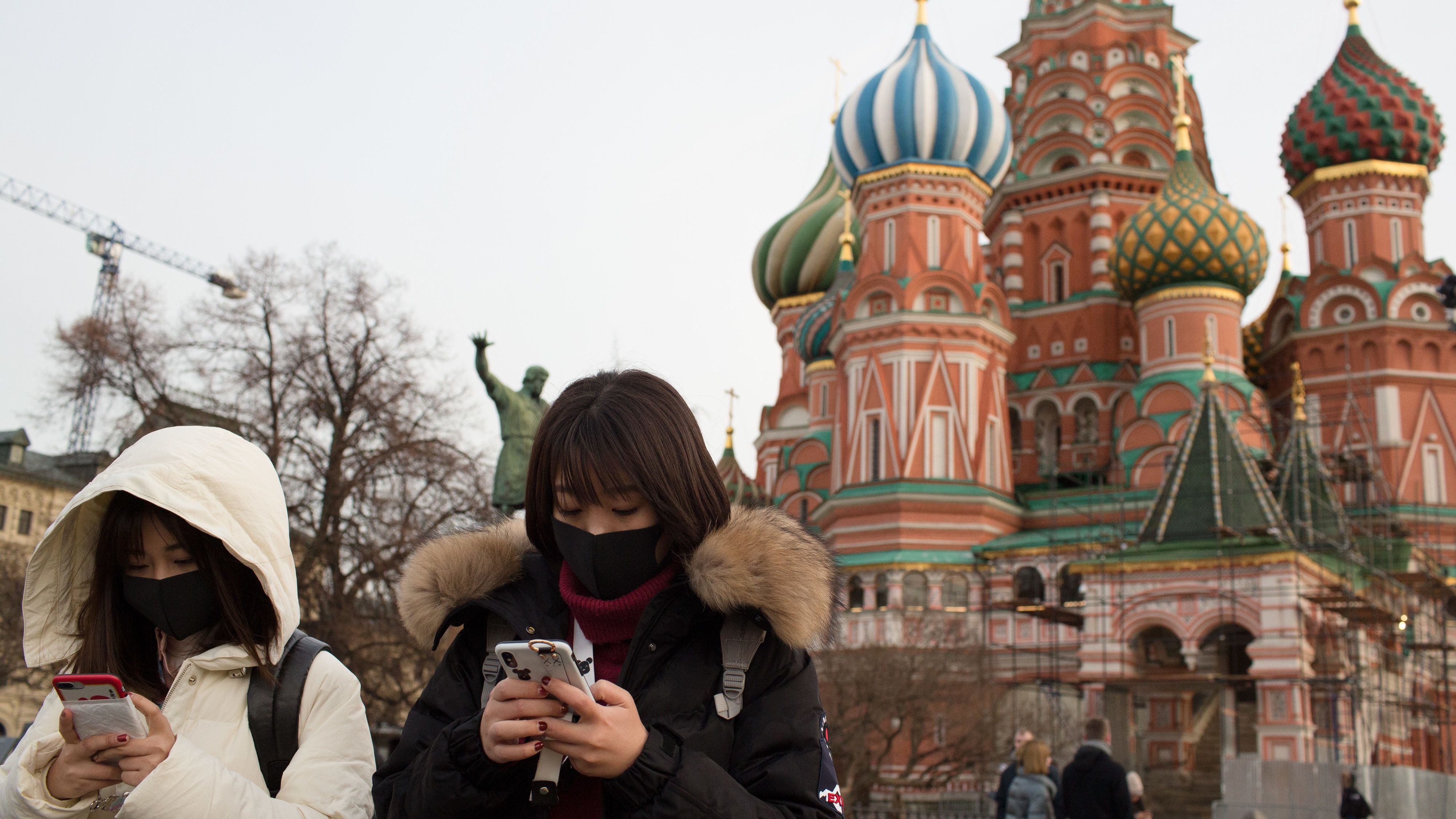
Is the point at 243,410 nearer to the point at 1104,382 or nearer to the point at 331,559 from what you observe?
the point at 331,559

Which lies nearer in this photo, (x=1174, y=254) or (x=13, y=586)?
(x=13, y=586)

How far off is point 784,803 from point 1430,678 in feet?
85.7

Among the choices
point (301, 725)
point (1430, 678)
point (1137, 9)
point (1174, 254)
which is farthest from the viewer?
point (1137, 9)

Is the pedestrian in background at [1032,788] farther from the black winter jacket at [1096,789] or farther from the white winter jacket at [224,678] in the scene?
the white winter jacket at [224,678]

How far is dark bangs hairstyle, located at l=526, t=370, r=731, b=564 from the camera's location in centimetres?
224

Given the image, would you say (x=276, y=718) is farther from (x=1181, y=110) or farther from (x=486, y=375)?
(x=1181, y=110)

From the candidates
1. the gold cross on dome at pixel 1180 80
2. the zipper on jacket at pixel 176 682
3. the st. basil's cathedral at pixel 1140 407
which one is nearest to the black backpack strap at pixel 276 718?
the zipper on jacket at pixel 176 682

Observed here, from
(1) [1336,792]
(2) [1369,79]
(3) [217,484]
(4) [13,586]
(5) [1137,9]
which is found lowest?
(1) [1336,792]

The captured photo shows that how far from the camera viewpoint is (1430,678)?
81.2ft

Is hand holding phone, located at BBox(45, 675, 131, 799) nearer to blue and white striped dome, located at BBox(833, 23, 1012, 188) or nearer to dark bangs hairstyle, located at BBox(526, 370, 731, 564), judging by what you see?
dark bangs hairstyle, located at BBox(526, 370, 731, 564)

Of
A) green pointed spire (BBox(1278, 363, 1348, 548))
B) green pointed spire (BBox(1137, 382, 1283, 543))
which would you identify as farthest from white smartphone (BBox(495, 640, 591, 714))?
green pointed spire (BBox(1278, 363, 1348, 548))

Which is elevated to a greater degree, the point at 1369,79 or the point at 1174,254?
the point at 1369,79

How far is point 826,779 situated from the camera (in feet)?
7.48

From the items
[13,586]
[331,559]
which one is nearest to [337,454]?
[331,559]
